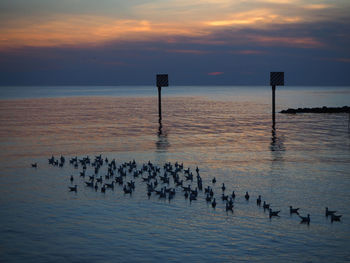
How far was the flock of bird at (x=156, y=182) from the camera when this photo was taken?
24750 mm

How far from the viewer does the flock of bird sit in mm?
24750

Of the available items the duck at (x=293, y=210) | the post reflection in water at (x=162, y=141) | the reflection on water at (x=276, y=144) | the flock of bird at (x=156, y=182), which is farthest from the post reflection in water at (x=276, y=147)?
the duck at (x=293, y=210)

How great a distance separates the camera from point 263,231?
2061cm

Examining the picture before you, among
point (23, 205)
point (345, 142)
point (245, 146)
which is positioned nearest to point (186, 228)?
point (23, 205)

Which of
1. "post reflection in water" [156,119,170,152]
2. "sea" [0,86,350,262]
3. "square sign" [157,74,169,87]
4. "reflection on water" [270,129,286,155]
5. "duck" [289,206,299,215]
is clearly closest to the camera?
"sea" [0,86,350,262]

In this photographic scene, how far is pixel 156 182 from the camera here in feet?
94.6

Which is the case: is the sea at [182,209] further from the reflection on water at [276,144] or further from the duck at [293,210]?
the reflection on water at [276,144]

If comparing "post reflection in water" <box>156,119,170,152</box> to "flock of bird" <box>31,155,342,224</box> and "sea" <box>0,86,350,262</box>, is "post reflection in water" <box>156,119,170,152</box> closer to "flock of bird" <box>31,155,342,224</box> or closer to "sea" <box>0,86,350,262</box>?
"sea" <box>0,86,350,262</box>

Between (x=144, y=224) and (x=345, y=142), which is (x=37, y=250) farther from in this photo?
(x=345, y=142)

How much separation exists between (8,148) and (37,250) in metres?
31.7

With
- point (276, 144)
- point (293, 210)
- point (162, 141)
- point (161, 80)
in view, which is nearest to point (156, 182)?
point (293, 210)

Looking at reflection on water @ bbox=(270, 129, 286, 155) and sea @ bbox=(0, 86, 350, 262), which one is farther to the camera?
reflection on water @ bbox=(270, 129, 286, 155)

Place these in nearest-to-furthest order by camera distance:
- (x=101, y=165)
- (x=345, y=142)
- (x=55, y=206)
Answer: (x=55, y=206), (x=101, y=165), (x=345, y=142)

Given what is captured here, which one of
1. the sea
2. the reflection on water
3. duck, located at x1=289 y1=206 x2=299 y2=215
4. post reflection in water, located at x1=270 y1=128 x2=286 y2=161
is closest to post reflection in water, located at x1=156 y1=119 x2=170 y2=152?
the sea
